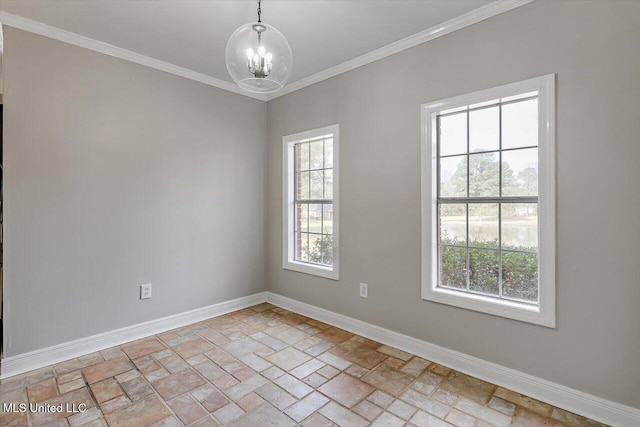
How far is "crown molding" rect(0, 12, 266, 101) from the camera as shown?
7.97ft

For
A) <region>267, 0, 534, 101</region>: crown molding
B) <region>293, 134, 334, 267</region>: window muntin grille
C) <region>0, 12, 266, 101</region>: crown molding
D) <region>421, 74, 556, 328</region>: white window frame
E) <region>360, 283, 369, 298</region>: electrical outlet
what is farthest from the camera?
<region>293, 134, 334, 267</region>: window muntin grille

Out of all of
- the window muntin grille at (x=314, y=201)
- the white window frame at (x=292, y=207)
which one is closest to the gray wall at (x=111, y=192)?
the white window frame at (x=292, y=207)

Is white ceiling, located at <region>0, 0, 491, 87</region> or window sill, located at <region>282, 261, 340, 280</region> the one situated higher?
white ceiling, located at <region>0, 0, 491, 87</region>

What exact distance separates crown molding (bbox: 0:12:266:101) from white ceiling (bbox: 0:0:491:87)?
5 centimetres

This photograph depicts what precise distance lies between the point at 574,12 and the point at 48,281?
4.20 m

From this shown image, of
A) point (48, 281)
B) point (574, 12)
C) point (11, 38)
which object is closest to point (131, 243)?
point (48, 281)

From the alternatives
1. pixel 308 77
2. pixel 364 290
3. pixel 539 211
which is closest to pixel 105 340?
pixel 364 290

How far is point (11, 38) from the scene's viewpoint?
7.95ft

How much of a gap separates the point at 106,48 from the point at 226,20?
1.21 metres

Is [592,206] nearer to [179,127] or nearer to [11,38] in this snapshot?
[179,127]

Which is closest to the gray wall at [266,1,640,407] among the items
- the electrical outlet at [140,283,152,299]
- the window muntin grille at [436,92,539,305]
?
the window muntin grille at [436,92,539,305]

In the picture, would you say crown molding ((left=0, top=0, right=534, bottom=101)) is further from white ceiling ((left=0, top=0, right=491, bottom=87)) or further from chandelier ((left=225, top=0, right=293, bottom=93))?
chandelier ((left=225, top=0, right=293, bottom=93))

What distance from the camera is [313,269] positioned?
359 centimetres

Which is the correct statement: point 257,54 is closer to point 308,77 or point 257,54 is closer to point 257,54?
point 257,54
